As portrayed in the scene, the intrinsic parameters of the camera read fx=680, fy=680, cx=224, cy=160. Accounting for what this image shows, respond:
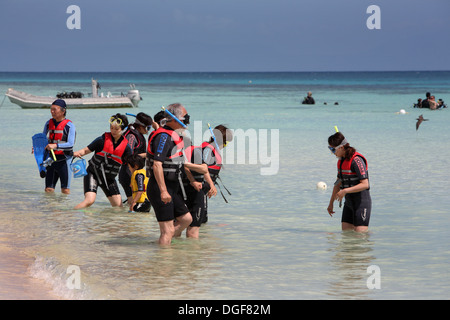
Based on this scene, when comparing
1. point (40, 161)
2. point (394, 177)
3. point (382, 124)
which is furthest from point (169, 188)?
point (382, 124)

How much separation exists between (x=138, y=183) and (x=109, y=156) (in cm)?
68

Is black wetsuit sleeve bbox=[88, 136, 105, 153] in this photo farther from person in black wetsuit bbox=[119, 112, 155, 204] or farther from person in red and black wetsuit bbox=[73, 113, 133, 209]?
person in black wetsuit bbox=[119, 112, 155, 204]

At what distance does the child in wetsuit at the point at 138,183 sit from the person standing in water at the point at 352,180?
3.29m

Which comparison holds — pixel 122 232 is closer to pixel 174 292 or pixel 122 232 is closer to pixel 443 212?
pixel 174 292

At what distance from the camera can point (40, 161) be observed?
12641 millimetres

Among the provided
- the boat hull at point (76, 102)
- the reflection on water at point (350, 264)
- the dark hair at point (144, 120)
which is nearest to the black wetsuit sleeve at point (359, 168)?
the reflection on water at point (350, 264)

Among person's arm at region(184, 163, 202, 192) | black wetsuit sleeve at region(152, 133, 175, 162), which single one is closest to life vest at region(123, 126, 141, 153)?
person's arm at region(184, 163, 202, 192)

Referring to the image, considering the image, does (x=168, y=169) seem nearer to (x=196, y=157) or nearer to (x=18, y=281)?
(x=196, y=157)

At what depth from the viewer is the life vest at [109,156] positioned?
10.9m

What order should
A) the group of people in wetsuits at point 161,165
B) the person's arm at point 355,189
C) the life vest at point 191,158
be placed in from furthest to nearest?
the person's arm at point 355,189
the life vest at point 191,158
the group of people in wetsuits at point 161,165

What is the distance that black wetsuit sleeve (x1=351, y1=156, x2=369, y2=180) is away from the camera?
29.6ft

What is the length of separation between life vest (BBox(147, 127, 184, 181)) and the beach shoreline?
183 cm

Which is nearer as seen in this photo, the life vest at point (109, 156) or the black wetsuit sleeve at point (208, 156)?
the black wetsuit sleeve at point (208, 156)

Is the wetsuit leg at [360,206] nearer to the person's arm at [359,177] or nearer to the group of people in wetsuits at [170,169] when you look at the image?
the group of people in wetsuits at [170,169]
